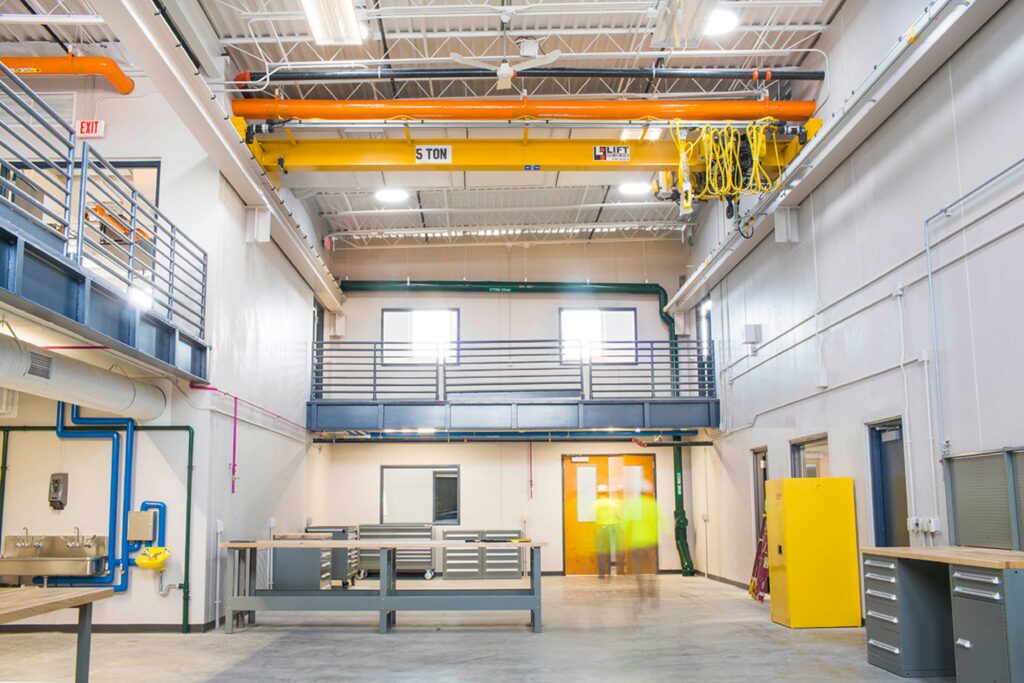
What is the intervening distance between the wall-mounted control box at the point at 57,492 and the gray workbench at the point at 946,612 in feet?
28.4

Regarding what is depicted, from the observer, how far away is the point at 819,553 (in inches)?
380

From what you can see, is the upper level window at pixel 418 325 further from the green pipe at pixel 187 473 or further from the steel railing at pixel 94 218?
the green pipe at pixel 187 473

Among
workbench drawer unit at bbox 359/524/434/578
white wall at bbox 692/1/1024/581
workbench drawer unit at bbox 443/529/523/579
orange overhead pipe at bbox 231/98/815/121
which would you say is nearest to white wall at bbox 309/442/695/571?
workbench drawer unit at bbox 359/524/434/578

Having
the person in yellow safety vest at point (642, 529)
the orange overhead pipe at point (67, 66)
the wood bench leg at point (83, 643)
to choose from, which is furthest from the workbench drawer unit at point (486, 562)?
the orange overhead pipe at point (67, 66)

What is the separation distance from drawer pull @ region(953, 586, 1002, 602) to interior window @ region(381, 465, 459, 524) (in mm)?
12053

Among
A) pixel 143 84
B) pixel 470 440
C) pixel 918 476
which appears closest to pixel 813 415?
pixel 918 476

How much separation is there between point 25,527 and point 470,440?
873 centimetres

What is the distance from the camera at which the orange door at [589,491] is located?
17.0 metres

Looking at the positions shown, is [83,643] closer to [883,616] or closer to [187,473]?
[187,473]

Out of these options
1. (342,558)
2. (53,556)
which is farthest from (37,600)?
(342,558)

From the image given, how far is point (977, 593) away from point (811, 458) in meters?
5.69

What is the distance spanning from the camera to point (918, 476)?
8.19 meters

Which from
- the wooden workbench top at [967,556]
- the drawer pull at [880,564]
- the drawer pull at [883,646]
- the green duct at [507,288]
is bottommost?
the drawer pull at [883,646]

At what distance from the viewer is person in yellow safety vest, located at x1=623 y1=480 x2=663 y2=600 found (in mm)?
17047
